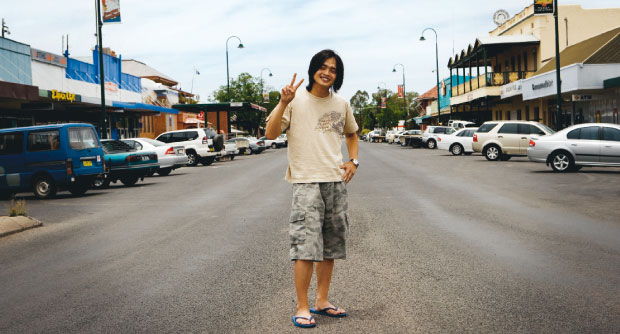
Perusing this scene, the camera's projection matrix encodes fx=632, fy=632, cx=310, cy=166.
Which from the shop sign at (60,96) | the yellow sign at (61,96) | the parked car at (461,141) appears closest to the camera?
the shop sign at (60,96)

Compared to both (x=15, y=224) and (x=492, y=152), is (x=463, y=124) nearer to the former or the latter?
(x=492, y=152)

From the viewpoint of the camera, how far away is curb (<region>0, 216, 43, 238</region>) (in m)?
10.0

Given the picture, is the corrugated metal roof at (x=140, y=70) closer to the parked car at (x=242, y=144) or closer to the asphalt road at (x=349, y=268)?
the parked car at (x=242, y=144)

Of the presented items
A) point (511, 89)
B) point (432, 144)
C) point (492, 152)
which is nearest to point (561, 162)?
point (492, 152)

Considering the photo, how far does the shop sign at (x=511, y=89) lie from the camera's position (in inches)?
1590

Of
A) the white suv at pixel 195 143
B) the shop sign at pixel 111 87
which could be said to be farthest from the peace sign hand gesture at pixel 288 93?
the shop sign at pixel 111 87

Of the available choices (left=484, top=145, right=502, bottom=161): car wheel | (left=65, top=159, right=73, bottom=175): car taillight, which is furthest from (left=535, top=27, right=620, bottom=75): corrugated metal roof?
(left=65, top=159, right=73, bottom=175): car taillight

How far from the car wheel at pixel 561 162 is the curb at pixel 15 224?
15.1 metres

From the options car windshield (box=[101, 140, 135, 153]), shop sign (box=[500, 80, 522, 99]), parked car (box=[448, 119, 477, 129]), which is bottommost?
car windshield (box=[101, 140, 135, 153])

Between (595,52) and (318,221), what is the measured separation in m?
31.8

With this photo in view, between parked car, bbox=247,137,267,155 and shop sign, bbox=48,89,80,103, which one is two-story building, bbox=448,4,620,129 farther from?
shop sign, bbox=48,89,80,103

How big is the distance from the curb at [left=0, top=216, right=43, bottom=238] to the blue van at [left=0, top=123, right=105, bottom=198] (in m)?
5.35

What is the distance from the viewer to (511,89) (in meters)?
42.1

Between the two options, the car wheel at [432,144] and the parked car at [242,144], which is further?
the parked car at [242,144]
